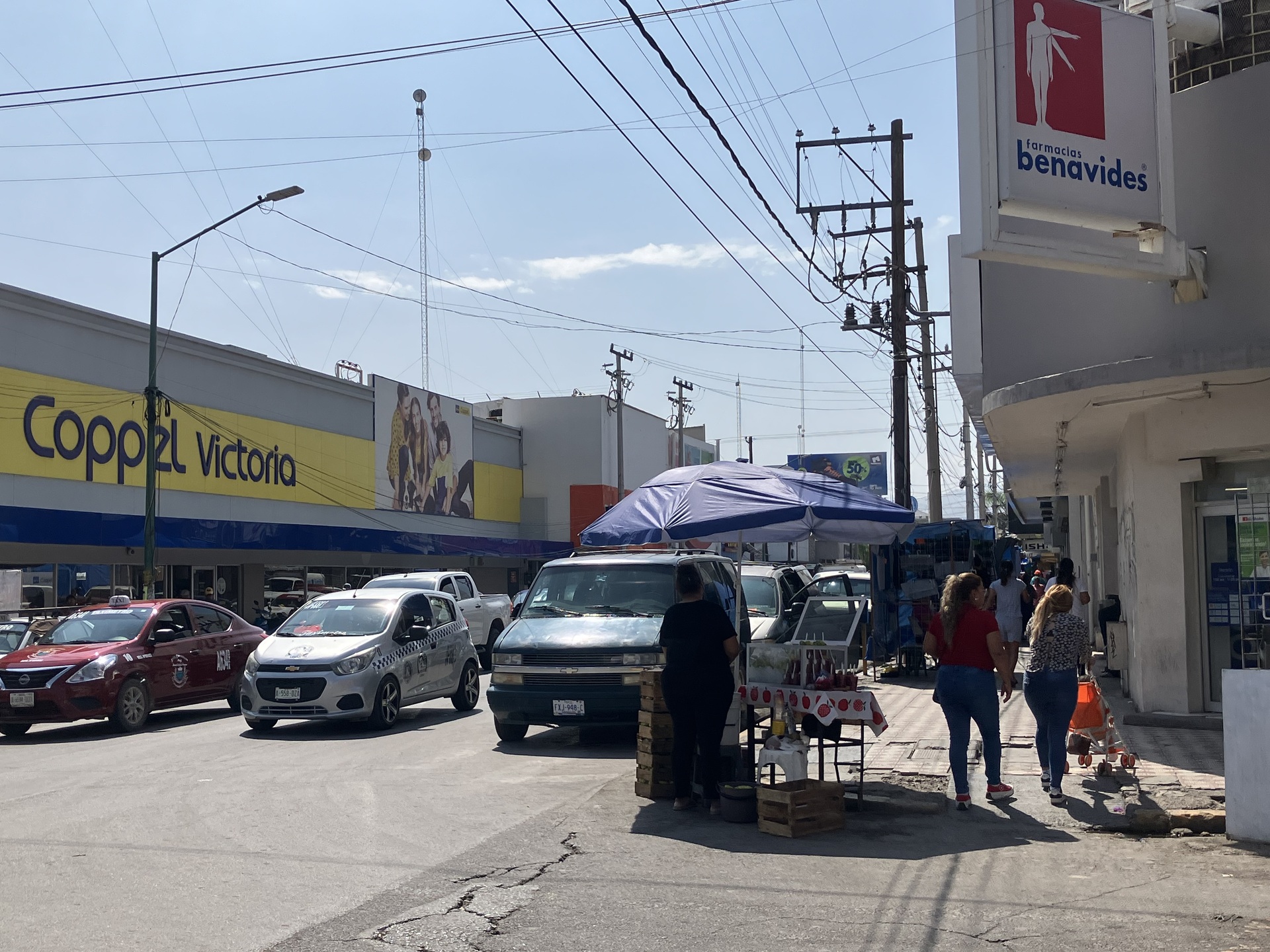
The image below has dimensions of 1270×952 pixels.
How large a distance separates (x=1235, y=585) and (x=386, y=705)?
919 cm

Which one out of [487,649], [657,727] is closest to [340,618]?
[657,727]

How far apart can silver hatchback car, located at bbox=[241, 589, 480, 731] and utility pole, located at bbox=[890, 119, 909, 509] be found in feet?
39.6

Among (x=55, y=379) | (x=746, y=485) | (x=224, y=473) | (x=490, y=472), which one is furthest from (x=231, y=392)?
(x=746, y=485)

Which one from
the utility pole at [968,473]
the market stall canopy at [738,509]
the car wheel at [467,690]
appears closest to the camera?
the market stall canopy at [738,509]

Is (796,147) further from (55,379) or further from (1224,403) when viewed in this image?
(55,379)

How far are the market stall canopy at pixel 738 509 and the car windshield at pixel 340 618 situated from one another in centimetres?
434

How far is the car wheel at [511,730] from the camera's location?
1329 centimetres

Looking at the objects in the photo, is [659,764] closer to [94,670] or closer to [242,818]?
[242,818]

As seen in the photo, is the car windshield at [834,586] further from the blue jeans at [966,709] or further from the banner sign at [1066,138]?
the blue jeans at [966,709]

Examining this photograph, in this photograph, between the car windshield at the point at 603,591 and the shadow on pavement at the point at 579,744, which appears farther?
the car windshield at the point at 603,591

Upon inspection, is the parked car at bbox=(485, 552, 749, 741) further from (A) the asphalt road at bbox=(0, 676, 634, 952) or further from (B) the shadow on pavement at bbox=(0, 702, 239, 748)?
(B) the shadow on pavement at bbox=(0, 702, 239, 748)

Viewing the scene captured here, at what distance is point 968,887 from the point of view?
22.7 feet

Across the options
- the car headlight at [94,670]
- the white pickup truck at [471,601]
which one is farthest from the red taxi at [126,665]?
the white pickup truck at [471,601]

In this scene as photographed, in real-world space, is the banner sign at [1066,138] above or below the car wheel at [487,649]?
above
